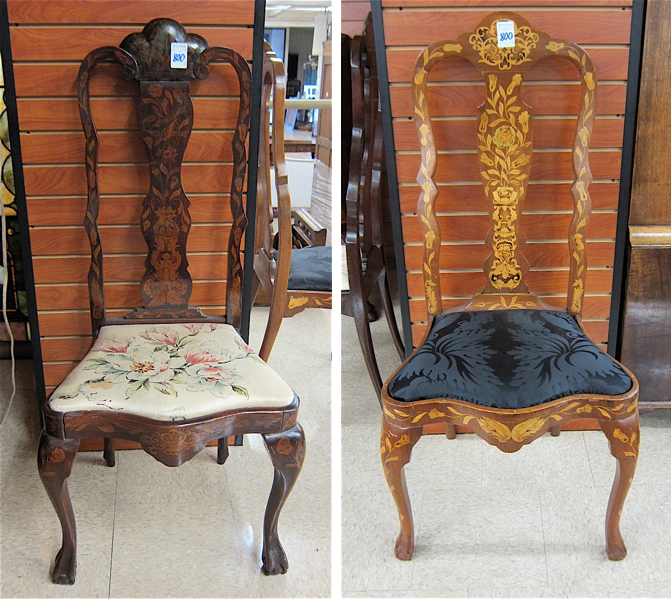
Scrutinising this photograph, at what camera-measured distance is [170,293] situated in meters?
1.76

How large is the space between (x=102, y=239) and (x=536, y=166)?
124 cm

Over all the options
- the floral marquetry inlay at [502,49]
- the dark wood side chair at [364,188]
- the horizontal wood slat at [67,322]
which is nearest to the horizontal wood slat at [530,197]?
the dark wood side chair at [364,188]

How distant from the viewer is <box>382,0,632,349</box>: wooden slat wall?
1.75 m

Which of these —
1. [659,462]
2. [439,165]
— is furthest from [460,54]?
[659,462]

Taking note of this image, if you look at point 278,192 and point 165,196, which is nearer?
point 165,196

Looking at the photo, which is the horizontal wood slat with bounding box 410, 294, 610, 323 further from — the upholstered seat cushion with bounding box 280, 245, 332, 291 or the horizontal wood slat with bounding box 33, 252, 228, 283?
the horizontal wood slat with bounding box 33, 252, 228, 283

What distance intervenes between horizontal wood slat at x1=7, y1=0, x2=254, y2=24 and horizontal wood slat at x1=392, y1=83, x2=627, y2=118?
18.4 inches

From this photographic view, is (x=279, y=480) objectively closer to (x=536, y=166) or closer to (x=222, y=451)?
(x=222, y=451)

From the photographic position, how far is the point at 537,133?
1847 mm

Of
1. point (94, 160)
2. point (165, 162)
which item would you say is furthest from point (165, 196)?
point (94, 160)

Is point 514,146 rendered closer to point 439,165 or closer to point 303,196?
point 439,165

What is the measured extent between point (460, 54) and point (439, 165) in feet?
1.05

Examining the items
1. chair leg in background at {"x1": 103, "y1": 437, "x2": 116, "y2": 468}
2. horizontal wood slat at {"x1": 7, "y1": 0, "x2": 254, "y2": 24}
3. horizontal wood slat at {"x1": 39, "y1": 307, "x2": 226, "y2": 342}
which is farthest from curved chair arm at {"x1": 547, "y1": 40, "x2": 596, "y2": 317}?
chair leg in background at {"x1": 103, "y1": 437, "x2": 116, "y2": 468}

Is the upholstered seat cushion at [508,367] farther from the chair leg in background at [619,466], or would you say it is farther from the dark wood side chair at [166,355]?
the dark wood side chair at [166,355]
